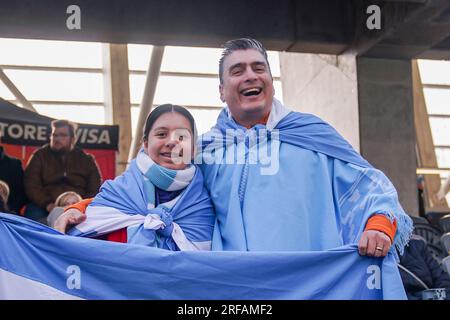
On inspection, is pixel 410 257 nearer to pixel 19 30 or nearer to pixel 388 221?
pixel 388 221

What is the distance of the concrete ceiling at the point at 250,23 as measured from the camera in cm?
769

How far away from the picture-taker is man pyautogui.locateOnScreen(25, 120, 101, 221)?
721 cm

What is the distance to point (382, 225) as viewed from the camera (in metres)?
3.19

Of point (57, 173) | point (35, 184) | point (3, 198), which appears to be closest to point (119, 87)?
point (57, 173)

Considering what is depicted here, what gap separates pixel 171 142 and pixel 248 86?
1.45 feet

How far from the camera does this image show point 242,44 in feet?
12.4

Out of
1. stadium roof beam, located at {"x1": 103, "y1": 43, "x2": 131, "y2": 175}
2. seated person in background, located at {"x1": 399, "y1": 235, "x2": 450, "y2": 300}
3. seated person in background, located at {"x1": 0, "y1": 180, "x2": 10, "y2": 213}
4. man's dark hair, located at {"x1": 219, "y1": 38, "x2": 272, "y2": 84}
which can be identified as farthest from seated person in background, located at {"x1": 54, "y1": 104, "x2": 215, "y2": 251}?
stadium roof beam, located at {"x1": 103, "y1": 43, "x2": 131, "y2": 175}

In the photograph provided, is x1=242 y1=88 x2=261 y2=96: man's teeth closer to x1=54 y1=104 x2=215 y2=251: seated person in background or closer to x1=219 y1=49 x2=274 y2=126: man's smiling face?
x1=219 y1=49 x2=274 y2=126: man's smiling face

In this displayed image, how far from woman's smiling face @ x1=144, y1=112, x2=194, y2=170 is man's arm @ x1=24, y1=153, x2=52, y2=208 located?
3.82 meters

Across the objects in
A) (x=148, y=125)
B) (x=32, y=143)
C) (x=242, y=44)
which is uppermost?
(x=32, y=143)

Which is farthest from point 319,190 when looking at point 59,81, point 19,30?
point 59,81

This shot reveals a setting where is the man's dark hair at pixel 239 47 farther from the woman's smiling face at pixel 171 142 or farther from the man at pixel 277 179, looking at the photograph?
the woman's smiling face at pixel 171 142

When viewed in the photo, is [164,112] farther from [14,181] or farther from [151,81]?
[151,81]

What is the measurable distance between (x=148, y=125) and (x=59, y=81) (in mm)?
18080
